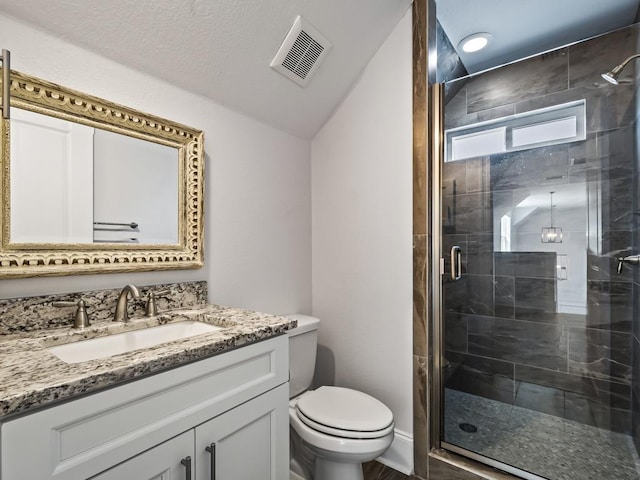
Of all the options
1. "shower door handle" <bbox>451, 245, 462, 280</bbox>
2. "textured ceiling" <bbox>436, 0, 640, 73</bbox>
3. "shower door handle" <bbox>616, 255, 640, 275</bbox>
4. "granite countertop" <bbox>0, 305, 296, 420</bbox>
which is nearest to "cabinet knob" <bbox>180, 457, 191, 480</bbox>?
"granite countertop" <bbox>0, 305, 296, 420</bbox>

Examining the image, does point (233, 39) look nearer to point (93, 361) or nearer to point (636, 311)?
point (93, 361)

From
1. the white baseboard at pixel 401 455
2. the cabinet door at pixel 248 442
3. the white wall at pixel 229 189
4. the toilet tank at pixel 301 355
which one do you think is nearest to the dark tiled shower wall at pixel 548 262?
the white baseboard at pixel 401 455

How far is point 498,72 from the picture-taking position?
186cm

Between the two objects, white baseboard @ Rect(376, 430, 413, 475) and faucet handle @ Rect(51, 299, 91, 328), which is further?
white baseboard @ Rect(376, 430, 413, 475)

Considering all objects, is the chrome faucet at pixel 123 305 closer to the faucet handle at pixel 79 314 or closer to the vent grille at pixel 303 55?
the faucet handle at pixel 79 314

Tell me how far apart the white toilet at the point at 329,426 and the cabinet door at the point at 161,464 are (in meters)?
0.63

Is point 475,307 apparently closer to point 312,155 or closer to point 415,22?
point 312,155

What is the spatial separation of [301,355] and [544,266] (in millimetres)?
1532

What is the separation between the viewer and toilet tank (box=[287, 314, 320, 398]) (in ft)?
5.48

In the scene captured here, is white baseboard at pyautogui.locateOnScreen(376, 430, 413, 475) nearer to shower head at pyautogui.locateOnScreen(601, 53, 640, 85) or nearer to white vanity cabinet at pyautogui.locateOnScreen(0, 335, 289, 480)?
white vanity cabinet at pyautogui.locateOnScreen(0, 335, 289, 480)

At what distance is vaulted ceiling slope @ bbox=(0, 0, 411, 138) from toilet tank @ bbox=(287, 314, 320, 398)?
115 cm

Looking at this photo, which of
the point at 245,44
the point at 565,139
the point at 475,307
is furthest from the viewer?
the point at 475,307

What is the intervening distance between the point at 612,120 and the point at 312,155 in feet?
5.37

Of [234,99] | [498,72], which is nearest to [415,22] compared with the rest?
[498,72]
